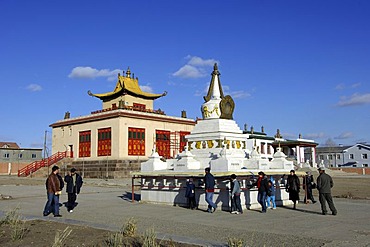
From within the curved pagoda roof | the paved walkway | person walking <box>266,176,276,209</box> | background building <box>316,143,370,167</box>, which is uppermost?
the curved pagoda roof

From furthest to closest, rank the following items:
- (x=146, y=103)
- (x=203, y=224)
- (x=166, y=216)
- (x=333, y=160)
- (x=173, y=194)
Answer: (x=333, y=160) → (x=146, y=103) → (x=173, y=194) → (x=166, y=216) → (x=203, y=224)

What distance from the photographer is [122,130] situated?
4206 cm

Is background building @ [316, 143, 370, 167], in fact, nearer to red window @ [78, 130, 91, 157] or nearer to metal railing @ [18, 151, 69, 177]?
red window @ [78, 130, 91, 157]

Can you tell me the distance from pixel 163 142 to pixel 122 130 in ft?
21.2

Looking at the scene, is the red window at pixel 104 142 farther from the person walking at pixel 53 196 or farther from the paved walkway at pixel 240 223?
the person walking at pixel 53 196

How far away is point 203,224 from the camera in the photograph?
454 inches

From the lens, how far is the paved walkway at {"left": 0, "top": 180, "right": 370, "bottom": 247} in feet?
29.8

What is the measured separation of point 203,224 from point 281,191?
6772 mm

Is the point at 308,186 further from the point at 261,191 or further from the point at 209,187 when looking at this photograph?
the point at 209,187

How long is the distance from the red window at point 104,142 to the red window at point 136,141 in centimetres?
225

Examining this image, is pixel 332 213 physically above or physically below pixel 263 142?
below

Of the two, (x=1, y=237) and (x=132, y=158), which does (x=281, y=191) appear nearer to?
(x=1, y=237)

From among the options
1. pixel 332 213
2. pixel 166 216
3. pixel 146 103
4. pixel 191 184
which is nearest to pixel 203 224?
pixel 166 216

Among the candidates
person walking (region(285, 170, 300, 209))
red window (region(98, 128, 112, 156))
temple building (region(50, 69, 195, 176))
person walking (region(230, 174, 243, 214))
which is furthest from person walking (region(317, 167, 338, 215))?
red window (region(98, 128, 112, 156))
